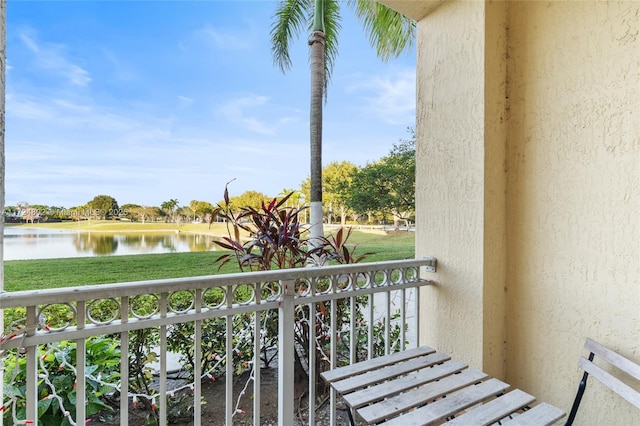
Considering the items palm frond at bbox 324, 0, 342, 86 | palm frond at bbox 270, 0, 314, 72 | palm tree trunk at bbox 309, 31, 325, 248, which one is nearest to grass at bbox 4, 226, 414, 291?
palm tree trunk at bbox 309, 31, 325, 248

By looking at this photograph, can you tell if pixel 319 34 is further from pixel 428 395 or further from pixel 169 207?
pixel 428 395

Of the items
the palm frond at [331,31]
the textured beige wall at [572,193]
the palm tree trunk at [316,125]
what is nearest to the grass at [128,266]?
the palm tree trunk at [316,125]

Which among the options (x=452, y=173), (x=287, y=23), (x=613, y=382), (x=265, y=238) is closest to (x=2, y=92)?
(x=265, y=238)

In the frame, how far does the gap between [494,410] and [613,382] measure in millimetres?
513

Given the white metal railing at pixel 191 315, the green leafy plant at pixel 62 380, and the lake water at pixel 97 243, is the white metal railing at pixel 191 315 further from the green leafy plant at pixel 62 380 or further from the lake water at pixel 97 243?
the lake water at pixel 97 243

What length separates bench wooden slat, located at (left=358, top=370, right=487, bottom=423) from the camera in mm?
1028

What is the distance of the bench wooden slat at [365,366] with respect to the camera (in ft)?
4.20

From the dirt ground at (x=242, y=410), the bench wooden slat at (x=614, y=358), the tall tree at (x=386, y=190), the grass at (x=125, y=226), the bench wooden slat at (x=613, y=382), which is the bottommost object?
the dirt ground at (x=242, y=410)

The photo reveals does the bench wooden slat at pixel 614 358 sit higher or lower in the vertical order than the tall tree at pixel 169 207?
lower

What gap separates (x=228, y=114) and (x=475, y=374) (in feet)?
13.6

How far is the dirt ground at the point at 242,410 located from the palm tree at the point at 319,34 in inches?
66.1

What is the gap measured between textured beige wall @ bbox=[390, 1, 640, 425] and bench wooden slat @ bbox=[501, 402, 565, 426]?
56 cm

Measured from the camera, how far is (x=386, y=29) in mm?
3818

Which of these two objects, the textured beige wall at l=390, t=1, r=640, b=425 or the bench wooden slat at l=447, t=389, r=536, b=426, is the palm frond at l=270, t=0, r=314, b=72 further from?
the bench wooden slat at l=447, t=389, r=536, b=426
